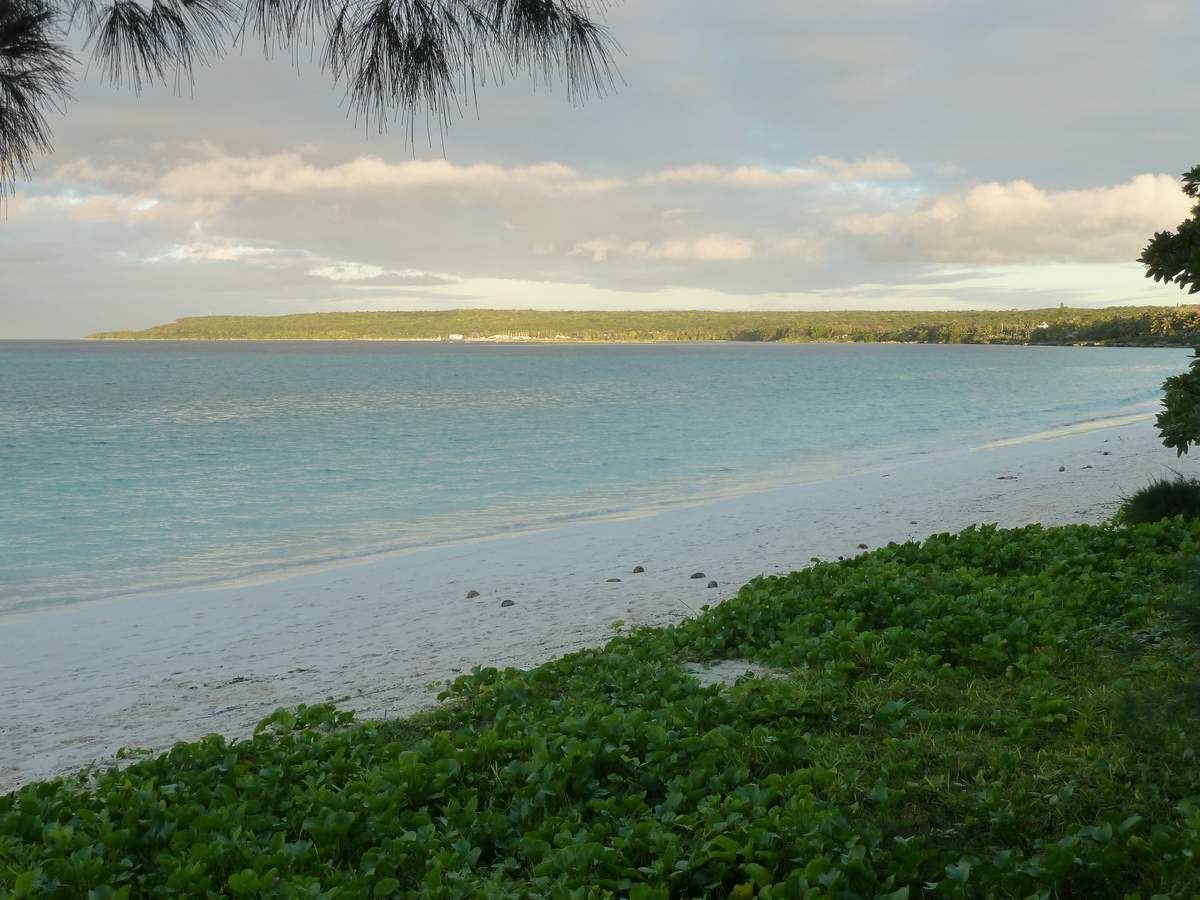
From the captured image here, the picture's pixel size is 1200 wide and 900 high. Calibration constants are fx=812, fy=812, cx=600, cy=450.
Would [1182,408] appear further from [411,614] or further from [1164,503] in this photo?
[411,614]

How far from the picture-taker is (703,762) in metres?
3.92

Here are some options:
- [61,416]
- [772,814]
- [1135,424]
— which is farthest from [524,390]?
[772,814]

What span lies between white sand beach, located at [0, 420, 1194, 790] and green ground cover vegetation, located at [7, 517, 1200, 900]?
1565 millimetres

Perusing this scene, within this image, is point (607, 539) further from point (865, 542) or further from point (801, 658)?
point (801, 658)

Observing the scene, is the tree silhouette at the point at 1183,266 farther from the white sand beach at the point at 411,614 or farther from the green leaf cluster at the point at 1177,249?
the white sand beach at the point at 411,614

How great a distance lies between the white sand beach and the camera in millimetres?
6250

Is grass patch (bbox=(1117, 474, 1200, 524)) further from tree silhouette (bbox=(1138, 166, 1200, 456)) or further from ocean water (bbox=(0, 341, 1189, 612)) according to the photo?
ocean water (bbox=(0, 341, 1189, 612))

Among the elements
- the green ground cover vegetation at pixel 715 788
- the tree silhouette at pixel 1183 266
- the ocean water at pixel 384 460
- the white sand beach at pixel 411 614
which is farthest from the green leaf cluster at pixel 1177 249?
the ocean water at pixel 384 460

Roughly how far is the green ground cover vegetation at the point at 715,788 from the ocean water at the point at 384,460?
9.83 meters

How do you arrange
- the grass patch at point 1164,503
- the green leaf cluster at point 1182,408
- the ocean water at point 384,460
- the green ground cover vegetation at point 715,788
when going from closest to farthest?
the green ground cover vegetation at point 715,788 → the green leaf cluster at point 1182,408 → the grass patch at point 1164,503 → the ocean water at point 384,460

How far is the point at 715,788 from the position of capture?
368 cm

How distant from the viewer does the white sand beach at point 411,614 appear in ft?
20.5

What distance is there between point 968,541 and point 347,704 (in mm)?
5993

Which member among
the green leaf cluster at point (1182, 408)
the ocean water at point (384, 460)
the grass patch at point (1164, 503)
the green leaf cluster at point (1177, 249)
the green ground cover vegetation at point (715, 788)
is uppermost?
the green leaf cluster at point (1177, 249)
